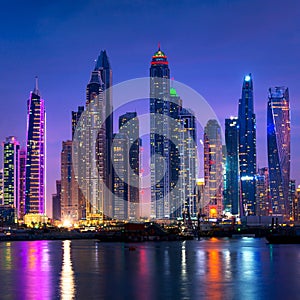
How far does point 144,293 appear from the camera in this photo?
5141 cm

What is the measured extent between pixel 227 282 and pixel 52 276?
17293mm

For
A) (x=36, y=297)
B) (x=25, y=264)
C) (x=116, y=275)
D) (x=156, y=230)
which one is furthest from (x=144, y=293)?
(x=156, y=230)

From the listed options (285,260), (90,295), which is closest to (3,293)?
(90,295)

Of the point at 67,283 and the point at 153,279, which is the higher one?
the point at 67,283

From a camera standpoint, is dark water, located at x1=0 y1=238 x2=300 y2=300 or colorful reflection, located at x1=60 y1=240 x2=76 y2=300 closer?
colorful reflection, located at x1=60 y1=240 x2=76 y2=300

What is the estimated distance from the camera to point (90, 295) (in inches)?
1966

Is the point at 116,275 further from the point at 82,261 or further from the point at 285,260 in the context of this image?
the point at 285,260

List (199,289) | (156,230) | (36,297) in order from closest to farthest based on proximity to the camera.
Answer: (36,297) < (199,289) < (156,230)

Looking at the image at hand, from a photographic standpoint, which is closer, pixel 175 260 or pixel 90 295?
pixel 90 295

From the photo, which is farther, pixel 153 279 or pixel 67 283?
pixel 153 279

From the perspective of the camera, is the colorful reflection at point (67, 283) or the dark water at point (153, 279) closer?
the colorful reflection at point (67, 283)

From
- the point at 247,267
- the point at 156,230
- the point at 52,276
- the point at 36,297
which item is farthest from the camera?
the point at 156,230

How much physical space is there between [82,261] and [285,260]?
2605cm

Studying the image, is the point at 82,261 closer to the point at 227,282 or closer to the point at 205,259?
the point at 205,259
